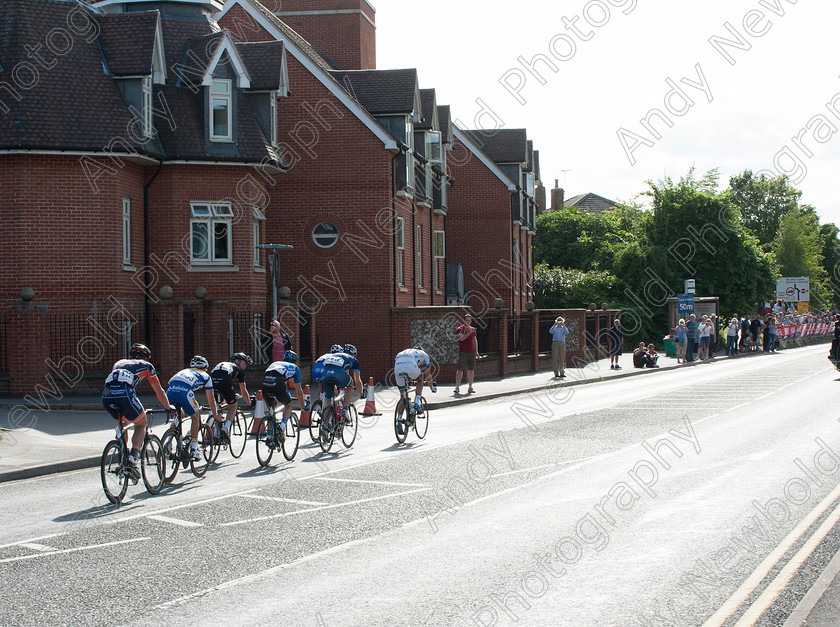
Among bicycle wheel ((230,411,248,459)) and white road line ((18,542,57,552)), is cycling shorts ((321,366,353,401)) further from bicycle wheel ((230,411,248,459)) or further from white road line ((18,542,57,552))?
white road line ((18,542,57,552))

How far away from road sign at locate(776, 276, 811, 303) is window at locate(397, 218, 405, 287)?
32.3 metres

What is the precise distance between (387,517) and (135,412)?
3289mm

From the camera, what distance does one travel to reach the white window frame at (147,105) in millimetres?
24234

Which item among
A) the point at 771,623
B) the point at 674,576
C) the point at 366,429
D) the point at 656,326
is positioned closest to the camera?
the point at 771,623

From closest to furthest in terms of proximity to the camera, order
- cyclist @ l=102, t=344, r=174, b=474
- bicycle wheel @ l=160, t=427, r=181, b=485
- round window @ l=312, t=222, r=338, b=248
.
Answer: cyclist @ l=102, t=344, r=174, b=474
bicycle wheel @ l=160, t=427, r=181, b=485
round window @ l=312, t=222, r=338, b=248

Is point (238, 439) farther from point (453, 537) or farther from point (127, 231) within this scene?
point (127, 231)

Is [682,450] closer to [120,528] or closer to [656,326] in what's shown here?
[120,528]

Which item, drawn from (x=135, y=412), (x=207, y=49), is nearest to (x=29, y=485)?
(x=135, y=412)

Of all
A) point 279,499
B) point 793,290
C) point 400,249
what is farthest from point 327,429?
point 793,290

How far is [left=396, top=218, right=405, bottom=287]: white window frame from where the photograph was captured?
31.0 m

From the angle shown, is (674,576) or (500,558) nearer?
(674,576)

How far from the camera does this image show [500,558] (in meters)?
7.53

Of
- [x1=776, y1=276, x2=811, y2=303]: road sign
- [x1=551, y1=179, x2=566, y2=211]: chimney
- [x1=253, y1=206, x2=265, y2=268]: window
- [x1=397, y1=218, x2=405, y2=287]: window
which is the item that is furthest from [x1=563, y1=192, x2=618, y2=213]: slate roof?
[x1=253, y1=206, x2=265, y2=268]: window

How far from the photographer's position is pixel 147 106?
24.4m
